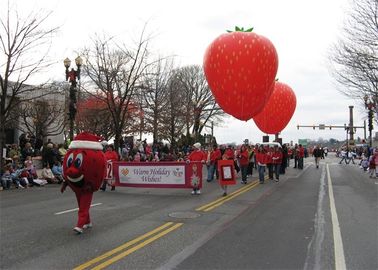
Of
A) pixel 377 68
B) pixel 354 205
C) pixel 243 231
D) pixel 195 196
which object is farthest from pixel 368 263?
pixel 377 68

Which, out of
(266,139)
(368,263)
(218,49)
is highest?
(218,49)

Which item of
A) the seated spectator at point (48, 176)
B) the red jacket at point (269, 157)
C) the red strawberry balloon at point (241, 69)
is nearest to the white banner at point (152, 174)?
the red strawberry balloon at point (241, 69)

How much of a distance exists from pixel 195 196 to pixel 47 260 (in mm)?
8316

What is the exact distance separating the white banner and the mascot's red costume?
7.11 metres

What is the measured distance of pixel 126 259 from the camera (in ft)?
21.2

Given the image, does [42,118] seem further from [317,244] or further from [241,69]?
[317,244]

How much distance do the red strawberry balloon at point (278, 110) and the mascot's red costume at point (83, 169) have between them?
1571 cm

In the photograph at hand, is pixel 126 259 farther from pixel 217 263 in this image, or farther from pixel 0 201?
pixel 0 201

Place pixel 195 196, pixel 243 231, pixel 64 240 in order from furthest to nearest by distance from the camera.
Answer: pixel 195 196
pixel 243 231
pixel 64 240

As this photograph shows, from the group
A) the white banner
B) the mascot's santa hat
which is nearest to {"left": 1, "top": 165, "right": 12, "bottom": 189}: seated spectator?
the white banner

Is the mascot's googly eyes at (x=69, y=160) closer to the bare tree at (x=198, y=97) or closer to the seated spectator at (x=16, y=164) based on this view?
the seated spectator at (x=16, y=164)

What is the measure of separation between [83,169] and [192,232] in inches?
92.7

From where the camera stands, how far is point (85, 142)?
27.5 ft

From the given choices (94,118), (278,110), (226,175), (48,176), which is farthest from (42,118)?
(226,175)
